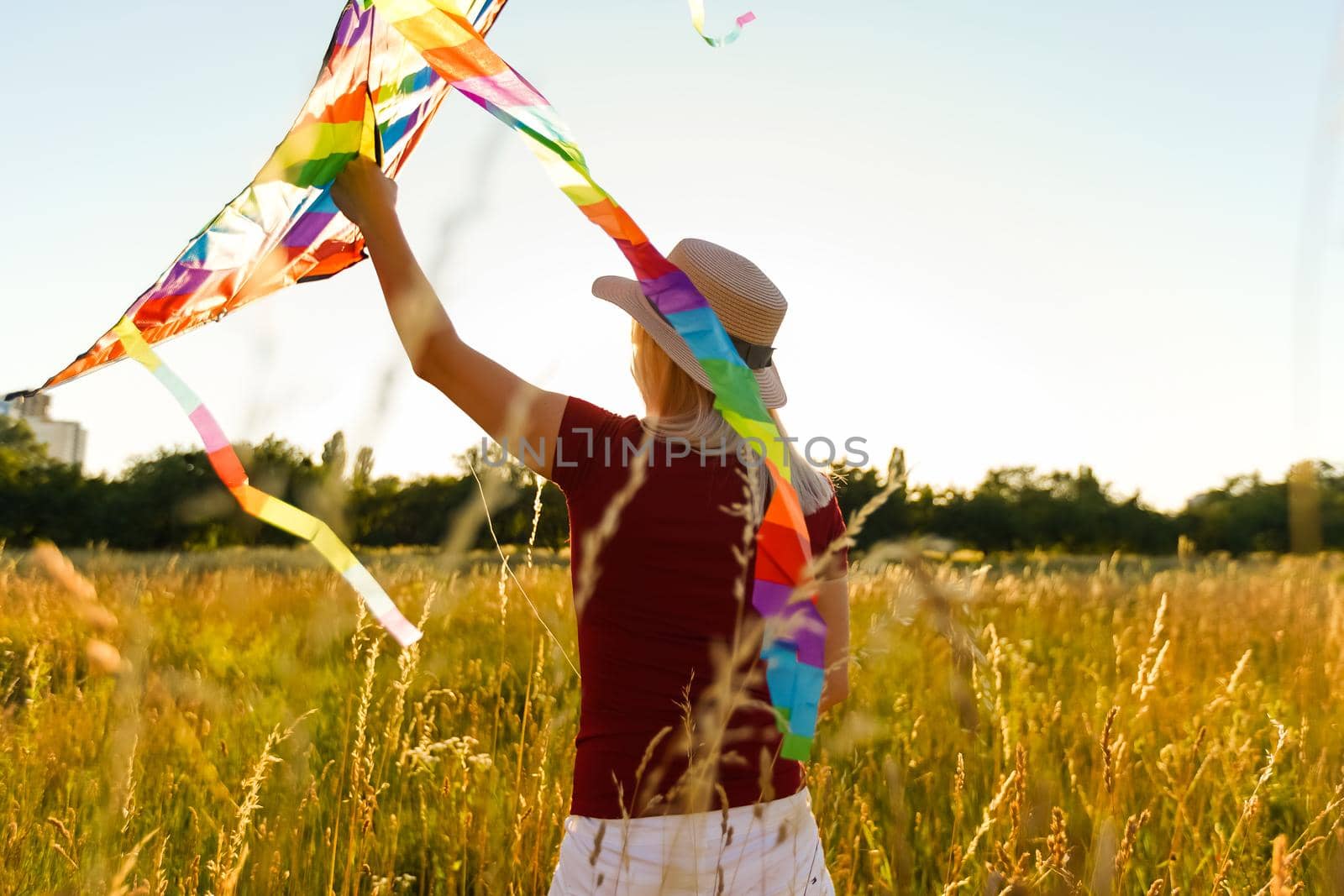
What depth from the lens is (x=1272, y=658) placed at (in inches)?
196

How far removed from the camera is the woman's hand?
137 cm

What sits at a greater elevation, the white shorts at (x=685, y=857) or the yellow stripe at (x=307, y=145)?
the yellow stripe at (x=307, y=145)

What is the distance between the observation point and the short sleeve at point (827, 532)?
63.6 inches

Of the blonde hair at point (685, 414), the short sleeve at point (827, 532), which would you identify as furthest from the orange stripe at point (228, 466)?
the short sleeve at point (827, 532)

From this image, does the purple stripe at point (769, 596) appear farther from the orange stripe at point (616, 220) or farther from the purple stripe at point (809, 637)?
the orange stripe at point (616, 220)

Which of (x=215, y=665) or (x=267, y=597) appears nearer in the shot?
(x=215, y=665)

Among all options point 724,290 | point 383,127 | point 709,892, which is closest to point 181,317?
point 383,127

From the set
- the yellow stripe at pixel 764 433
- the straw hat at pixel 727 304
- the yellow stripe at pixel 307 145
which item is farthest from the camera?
the straw hat at pixel 727 304

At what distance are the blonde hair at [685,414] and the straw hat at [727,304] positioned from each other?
46 millimetres

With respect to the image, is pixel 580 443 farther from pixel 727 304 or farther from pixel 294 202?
pixel 294 202

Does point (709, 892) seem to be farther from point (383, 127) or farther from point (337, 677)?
point (337, 677)

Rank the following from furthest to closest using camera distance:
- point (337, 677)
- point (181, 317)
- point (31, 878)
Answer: point (337, 677), point (31, 878), point (181, 317)

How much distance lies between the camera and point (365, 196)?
54.1 inches

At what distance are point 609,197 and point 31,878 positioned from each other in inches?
84.6
